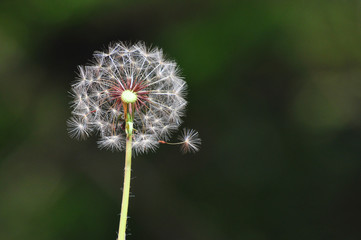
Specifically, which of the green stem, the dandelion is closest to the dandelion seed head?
the dandelion

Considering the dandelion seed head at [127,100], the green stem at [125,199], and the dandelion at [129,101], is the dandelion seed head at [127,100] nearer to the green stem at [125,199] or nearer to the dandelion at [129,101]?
the dandelion at [129,101]

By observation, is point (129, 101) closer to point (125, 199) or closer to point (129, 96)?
point (129, 96)

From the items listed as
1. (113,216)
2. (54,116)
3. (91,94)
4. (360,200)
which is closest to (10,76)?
(54,116)

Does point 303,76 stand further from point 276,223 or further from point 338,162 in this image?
point 276,223

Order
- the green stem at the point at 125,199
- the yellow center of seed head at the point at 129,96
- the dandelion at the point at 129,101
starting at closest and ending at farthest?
the green stem at the point at 125,199 < the yellow center of seed head at the point at 129,96 < the dandelion at the point at 129,101

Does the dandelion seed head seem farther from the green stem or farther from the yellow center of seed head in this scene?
the green stem

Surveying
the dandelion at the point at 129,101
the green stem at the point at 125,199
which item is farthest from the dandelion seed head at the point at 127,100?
the green stem at the point at 125,199

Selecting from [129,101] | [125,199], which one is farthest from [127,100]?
[125,199]

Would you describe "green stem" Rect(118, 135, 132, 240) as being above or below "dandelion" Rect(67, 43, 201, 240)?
below
